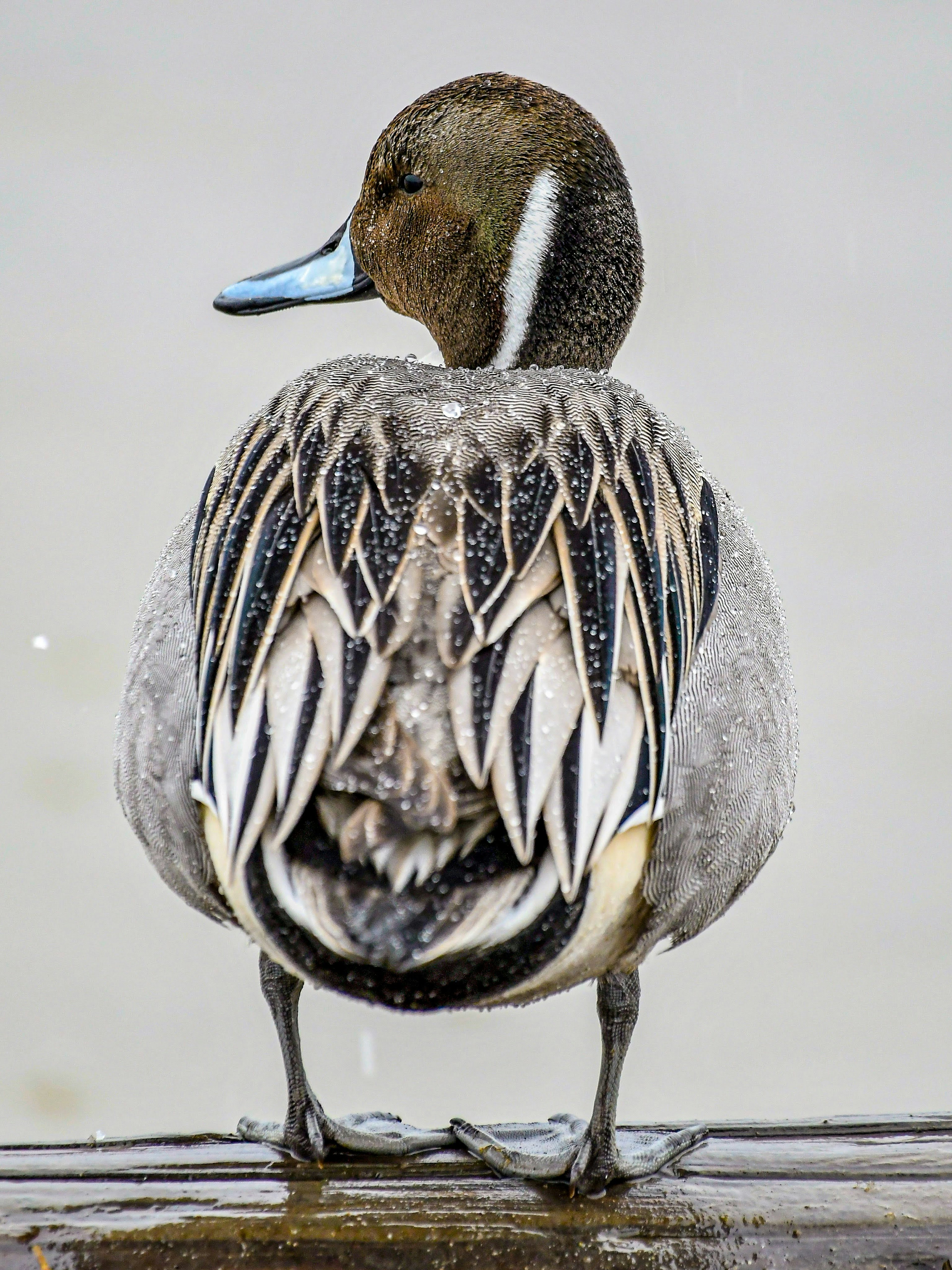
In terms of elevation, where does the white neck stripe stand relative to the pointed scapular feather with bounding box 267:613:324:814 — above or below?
above

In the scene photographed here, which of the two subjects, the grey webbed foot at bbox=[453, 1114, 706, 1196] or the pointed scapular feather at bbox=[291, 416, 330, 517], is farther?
the grey webbed foot at bbox=[453, 1114, 706, 1196]

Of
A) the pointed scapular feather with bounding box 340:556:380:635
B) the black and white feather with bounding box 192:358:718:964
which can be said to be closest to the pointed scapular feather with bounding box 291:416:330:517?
the black and white feather with bounding box 192:358:718:964

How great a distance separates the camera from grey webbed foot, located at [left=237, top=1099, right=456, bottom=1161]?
6.15 feet

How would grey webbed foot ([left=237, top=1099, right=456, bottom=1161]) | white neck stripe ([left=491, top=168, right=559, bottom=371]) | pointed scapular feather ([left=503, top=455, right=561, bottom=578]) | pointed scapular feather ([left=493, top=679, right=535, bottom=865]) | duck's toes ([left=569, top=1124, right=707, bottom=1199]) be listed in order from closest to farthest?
pointed scapular feather ([left=493, top=679, right=535, bottom=865]) → pointed scapular feather ([left=503, top=455, right=561, bottom=578]) → duck's toes ([left=569, top=1124, right=707, bottom=1199]) → grey webbed foot ([left=237, top=1099, right=456, bottom=1161]) → white neck stripe ([left=491, top=168, right=559, bottom=371])

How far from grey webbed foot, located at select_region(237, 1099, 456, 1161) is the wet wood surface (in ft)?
0.13

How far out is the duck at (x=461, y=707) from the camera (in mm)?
1397

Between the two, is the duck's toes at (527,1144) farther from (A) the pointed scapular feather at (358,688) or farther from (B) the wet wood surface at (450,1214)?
(A) the pointed scapular feather at (358,688)

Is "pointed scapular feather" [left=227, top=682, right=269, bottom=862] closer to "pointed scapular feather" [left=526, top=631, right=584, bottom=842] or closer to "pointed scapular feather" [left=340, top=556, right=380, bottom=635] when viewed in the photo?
"pointed scapular feather" [left=340, top=556, right=380, bottom=635]

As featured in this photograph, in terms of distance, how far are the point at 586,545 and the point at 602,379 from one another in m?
0.43

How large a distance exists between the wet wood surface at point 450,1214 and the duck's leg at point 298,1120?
0.04m

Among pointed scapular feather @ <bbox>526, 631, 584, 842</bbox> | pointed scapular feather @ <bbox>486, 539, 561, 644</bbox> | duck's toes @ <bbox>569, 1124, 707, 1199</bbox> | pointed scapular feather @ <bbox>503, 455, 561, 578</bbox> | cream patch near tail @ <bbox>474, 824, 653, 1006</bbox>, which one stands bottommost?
duck's toes @ <bbox>569, 1124, 707, 1199</bbox>

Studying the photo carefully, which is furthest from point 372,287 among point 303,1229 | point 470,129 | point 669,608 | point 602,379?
point 303,1229

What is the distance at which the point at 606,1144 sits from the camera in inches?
69.6

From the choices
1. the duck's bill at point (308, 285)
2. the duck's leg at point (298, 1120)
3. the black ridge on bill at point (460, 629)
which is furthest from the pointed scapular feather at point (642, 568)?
the duck's bill at point (308, 285)
